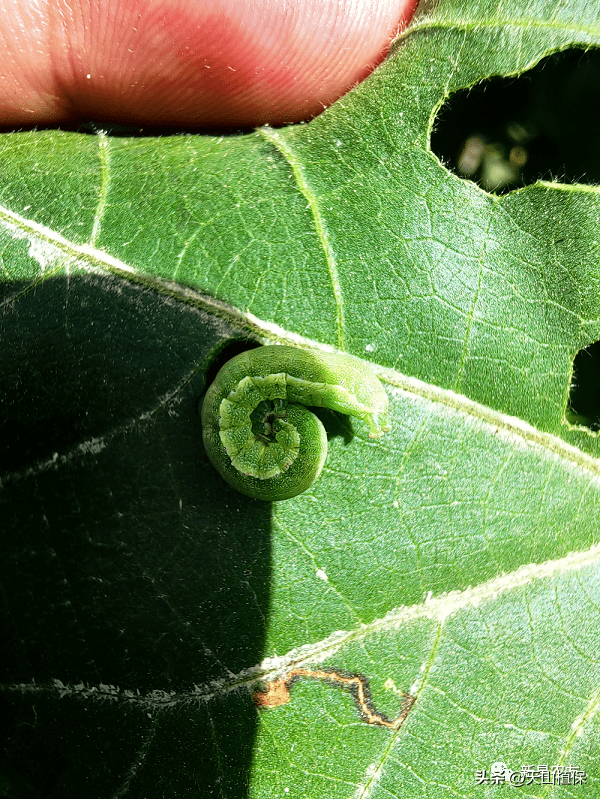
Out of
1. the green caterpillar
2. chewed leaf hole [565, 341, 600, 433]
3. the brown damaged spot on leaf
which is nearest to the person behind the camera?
the green caterpillar

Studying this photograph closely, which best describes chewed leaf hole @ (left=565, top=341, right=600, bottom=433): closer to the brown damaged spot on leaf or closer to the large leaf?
the large leaf

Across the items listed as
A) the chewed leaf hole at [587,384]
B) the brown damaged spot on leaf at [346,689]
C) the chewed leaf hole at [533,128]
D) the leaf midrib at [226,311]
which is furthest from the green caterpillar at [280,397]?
the chewed leaf hole at [533,128]

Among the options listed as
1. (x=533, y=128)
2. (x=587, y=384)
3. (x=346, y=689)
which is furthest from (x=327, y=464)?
(x=533, y=128)

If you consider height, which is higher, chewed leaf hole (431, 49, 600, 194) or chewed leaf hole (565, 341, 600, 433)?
chewed leaf hole (431, 49, 600, 194)

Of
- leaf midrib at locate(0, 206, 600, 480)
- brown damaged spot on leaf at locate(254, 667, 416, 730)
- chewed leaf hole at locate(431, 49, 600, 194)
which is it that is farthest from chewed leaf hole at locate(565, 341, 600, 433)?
brown damaged spot on leaf at locate(254, 667, 416, 730)

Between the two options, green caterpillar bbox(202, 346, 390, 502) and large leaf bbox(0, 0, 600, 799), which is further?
large leaf bbox(0, 0, 600, 799)

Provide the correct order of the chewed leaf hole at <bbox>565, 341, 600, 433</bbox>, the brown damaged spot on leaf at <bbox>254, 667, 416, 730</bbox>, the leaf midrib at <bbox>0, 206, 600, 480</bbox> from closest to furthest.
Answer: the leaf midrib at <bbox>0, 206, 600, 480</bbox> → the brown damaged spot on leaf at <bbox>254, 667, 416, 730</bbox> → the chewed leaf hole at <bbox>565, 341, 600, 433</bbox>

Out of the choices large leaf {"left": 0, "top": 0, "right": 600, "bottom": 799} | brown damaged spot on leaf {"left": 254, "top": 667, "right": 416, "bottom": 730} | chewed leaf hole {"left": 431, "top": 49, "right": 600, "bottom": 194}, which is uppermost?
chewed leaf hole {"left": 431, "top": 49, "right": 600, "bottom": 194}
